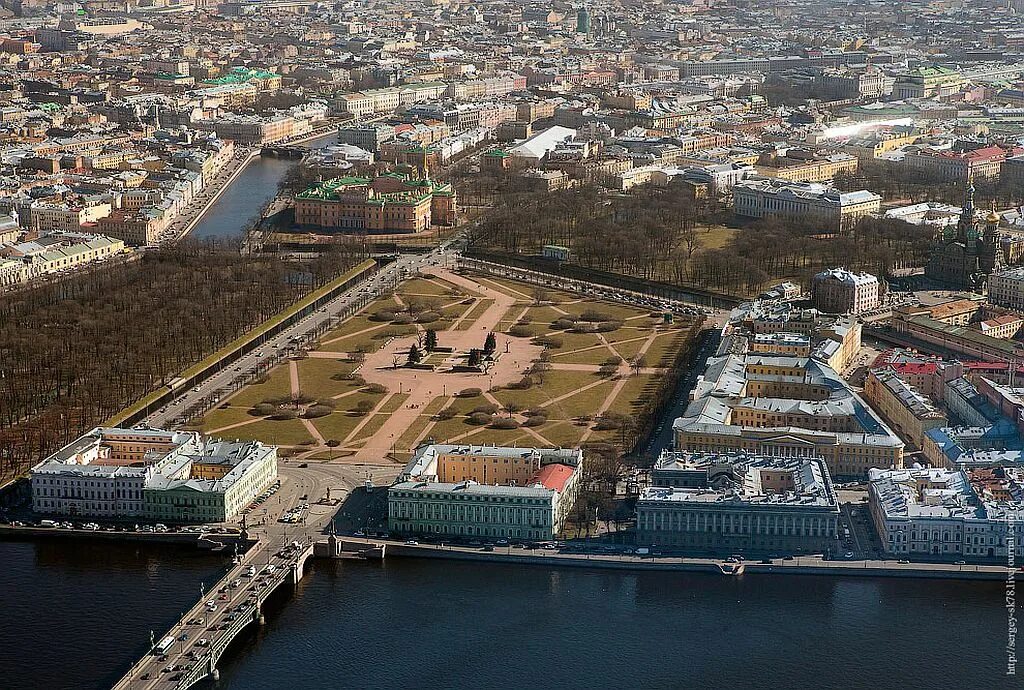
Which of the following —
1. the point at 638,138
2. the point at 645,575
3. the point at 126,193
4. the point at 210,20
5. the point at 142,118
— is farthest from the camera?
the point at 210,20

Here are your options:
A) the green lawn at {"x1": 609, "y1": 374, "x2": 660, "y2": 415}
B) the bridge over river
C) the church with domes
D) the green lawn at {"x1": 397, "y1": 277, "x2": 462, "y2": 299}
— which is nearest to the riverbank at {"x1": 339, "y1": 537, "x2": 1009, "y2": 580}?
the bridge over river

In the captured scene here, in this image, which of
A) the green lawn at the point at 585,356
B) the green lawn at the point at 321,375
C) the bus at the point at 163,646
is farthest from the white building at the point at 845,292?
the bus at the point at 163,646

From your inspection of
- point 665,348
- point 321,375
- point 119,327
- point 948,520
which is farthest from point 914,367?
point 119,327

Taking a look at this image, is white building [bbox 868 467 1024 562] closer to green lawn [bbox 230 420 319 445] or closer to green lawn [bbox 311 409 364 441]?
green lawn [bbox 311 409 364 441]

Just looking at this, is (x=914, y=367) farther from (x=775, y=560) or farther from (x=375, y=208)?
(x=375, y=208)

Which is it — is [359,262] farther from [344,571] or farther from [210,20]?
[210,20]

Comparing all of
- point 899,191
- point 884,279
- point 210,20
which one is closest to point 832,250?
point 884,279
